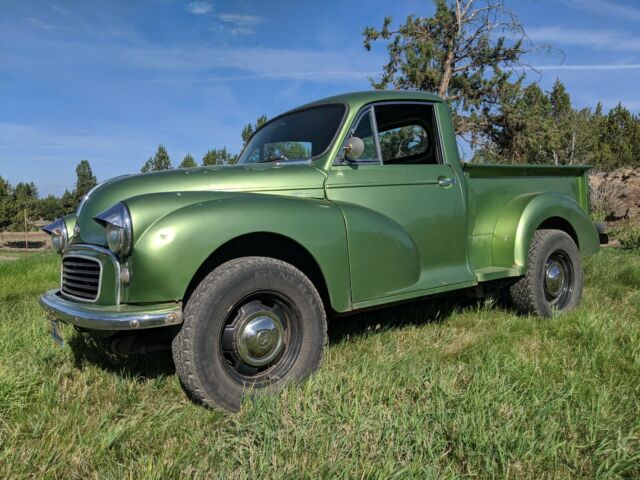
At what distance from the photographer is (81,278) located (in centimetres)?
266

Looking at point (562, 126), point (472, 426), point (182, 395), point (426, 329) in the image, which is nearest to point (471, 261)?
point (426, 329)

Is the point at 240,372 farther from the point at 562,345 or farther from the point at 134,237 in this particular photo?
the point at 562,345

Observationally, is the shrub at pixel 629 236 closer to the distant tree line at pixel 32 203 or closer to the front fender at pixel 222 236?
the front fender at pixel 222 236

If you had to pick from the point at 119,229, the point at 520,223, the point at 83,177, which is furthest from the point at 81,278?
the point at 83,177

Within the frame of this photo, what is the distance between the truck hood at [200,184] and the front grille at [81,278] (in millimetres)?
139

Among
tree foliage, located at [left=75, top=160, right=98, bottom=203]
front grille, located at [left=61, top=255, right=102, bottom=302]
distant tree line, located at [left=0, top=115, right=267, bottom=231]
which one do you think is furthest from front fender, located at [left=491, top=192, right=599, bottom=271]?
tree foliage, located at [left=75, top=160, right=98, bottom=203]

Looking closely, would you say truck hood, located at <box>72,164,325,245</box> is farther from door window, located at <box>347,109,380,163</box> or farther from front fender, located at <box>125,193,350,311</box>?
door window, located at <box>347,109,380,163</box>

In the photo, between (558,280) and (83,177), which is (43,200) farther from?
(558,280)

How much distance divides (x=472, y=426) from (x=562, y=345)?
156cm

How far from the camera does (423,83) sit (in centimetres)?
1385

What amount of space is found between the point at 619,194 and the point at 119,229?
1298cm

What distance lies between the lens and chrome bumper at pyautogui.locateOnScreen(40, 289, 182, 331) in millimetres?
2242

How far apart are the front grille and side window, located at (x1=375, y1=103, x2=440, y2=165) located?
→ 2.08 metres

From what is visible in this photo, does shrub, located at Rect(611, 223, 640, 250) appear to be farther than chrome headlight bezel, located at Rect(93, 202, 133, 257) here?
Yes
